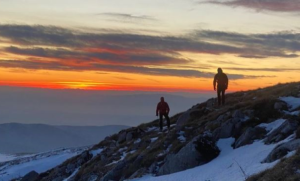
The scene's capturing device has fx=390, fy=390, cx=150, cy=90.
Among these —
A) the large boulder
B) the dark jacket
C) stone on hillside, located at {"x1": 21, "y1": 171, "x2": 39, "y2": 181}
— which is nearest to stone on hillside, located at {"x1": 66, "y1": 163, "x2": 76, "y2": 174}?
stone on hillside, located at {"x1": 21, "y1": 171, "x2": 39, "y2": 181}

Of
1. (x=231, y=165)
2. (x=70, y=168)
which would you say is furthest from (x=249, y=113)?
(x=70, y=168)

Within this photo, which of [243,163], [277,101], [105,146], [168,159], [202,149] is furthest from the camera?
[105,146]

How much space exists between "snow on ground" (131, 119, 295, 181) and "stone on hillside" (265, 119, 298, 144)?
53cm

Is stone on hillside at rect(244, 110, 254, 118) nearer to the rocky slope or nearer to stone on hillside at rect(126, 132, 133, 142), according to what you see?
the rocky slope

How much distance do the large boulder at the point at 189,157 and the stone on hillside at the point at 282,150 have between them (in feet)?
18.1

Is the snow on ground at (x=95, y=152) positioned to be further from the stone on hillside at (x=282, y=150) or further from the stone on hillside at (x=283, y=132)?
the stone on hillside at (x=282, y=150)

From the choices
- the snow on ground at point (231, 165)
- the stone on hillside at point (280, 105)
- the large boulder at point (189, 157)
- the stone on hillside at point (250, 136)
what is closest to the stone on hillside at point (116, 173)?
the snow on ground at point (231, 165)

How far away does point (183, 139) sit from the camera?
27.0 meters

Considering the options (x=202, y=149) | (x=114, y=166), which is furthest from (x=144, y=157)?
(x=202, y=149)

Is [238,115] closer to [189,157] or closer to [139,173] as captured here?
[189,157]

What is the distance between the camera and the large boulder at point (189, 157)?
883 inches

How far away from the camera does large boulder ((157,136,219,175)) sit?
22.4 meters

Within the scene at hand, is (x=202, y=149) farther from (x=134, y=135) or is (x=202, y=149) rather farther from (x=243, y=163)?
(x=134, y=135)

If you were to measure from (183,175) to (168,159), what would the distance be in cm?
330
